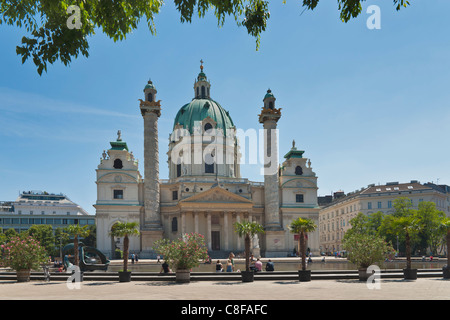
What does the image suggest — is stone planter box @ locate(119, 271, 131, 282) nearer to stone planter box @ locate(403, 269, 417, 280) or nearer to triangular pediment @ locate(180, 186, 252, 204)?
stone planter box @ locate(403, 269, 417, 280)

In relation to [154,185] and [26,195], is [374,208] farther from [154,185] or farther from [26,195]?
[26,195]

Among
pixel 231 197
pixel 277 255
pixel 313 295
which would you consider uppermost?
pixel 231 197

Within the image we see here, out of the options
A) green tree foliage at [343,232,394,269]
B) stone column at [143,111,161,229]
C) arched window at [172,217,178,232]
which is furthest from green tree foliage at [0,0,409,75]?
arched window at [172,217,178,232]

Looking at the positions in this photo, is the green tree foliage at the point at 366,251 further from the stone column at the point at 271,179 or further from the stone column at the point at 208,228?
the stone column at the point at 271,179

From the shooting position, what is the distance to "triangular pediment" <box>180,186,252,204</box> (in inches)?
2827

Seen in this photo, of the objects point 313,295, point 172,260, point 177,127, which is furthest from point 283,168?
point 313,295

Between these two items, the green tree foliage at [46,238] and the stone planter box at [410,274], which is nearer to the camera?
the stone planter box at [410,274]

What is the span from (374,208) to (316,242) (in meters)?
23.1

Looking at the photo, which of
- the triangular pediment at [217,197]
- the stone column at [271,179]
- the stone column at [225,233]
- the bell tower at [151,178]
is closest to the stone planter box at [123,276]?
the bell tower at [151,178]

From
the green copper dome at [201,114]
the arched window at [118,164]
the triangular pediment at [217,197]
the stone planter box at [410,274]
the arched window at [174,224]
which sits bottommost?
the stone planter box at [410,274]

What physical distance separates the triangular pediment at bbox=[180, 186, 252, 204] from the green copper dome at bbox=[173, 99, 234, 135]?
17.3 m

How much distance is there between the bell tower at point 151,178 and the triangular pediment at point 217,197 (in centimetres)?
558

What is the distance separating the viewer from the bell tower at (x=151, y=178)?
69500 millimetres
